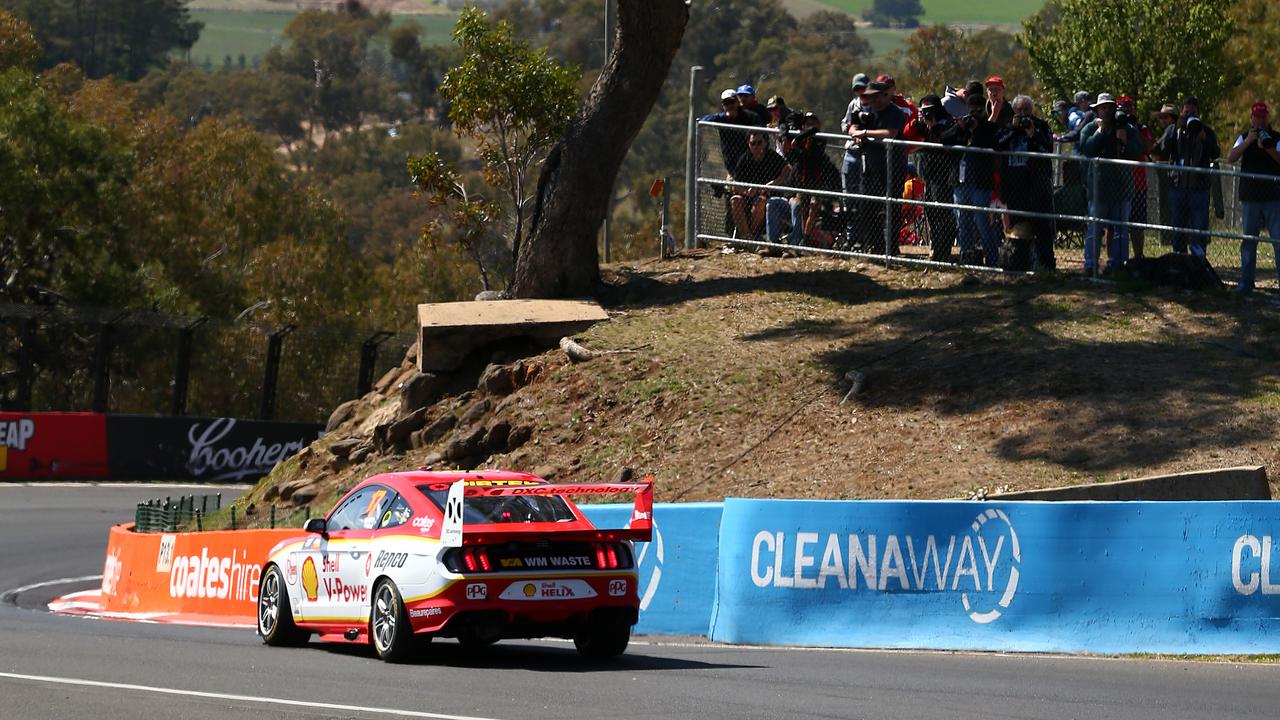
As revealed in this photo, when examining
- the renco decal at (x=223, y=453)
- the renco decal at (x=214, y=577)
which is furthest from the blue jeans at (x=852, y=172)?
the renco decal at (x=223, y=453)

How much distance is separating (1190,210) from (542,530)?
10.6 meters

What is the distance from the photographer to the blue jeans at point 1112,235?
19969 mm

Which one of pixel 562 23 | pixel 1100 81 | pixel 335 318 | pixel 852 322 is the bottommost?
pixel 335 318

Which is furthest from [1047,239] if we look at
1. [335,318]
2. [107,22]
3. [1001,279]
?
[107,22]

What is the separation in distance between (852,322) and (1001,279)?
6.61 ft

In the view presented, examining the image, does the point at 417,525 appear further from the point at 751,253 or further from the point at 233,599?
the point at 751,253

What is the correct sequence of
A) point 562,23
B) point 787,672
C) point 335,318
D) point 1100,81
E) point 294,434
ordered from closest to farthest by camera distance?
1. point 787,672
2. point 294,434
3. point 1100,81
4. point 335,318
5. point 562,23

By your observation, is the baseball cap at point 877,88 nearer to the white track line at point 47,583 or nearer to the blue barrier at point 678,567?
the blue barrier at point 678,567

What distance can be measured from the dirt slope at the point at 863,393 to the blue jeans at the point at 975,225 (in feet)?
1.29

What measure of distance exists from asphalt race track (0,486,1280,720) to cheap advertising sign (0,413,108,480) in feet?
75.0

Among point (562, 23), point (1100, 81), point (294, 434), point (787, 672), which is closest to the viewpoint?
point (787, 672)

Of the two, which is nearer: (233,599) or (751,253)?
(233,599)

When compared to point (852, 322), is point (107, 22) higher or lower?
higher

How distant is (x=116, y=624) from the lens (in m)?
18.9
